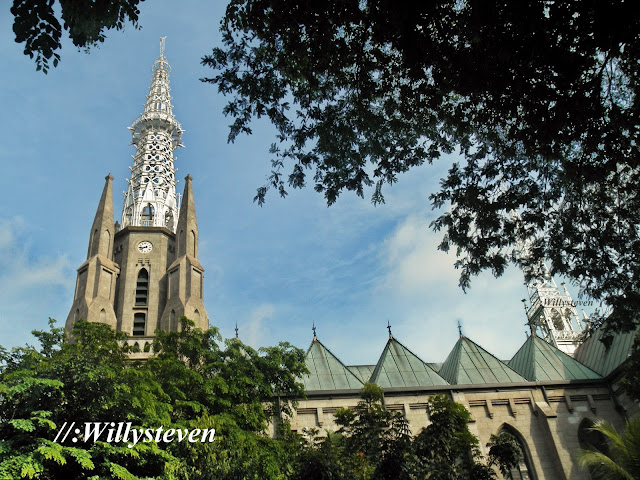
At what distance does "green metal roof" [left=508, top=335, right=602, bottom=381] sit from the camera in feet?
97.6

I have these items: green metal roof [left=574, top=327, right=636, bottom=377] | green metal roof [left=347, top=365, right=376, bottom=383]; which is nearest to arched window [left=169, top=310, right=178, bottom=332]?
green metal roof [left=347, top=365, right=376, bottom=383]

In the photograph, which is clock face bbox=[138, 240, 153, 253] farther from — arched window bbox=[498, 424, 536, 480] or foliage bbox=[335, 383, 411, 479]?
foliage bbox=[335, 383, 411, 479]

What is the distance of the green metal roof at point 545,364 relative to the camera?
1171 inches

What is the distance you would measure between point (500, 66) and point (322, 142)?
11.1 ft

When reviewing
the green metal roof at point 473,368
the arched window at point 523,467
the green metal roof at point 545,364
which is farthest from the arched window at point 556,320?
the arched window at point 523,467

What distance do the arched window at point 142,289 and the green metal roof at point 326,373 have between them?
44.6 ft

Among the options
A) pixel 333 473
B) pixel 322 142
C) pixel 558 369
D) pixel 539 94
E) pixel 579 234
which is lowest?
pixel 333 473

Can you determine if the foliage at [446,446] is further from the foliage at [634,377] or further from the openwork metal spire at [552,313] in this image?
the openwork metal spire at [552,313]

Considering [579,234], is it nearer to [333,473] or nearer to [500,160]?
[500,160]

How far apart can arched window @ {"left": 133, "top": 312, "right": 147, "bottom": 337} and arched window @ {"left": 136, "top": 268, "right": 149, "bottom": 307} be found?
730 mm

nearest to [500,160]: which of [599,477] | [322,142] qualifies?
[322,142]

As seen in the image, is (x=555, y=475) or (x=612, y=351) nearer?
(x=555, y=475)

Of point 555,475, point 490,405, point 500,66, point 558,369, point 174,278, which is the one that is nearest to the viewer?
point 500,66

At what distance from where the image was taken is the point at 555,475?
85.0ft
